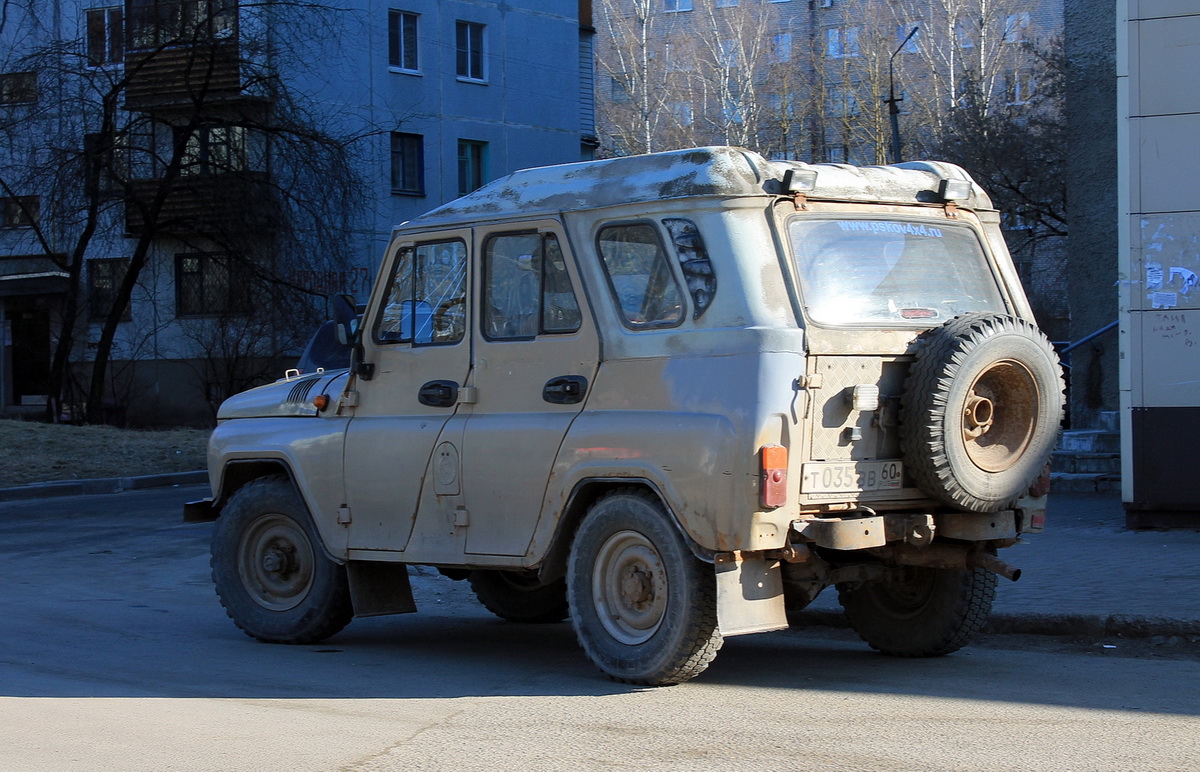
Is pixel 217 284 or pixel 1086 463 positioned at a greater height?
pixel 217 284

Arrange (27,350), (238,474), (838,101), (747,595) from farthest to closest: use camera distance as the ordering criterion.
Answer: (838,101) < (27,350) < (238,474) < (747,595)

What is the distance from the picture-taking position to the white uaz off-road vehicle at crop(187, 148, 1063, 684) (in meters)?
6.54

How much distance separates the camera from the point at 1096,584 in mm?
9266

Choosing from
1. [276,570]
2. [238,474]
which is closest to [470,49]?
[238,474]

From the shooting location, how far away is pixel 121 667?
7688 mm

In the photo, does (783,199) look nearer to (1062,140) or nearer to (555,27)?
(1062,140)

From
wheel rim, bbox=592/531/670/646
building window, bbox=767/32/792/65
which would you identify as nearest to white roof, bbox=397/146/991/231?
wheel rim, bbox=592/531/670/646

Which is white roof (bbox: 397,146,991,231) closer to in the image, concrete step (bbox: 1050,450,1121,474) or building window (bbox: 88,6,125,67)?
concrete step (bbox: 1050,450,1121,474)

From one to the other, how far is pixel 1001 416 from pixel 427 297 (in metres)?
3.01

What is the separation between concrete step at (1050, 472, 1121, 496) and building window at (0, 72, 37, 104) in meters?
19.3

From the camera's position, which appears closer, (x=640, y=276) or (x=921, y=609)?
(x=640, y=276)

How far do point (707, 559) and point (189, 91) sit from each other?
22.1m

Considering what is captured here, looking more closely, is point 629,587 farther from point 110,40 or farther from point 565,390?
point 110,40

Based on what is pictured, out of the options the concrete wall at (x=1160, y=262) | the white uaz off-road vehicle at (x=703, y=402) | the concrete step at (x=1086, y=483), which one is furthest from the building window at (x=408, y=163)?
the white uaz off-road vehicle at (x=703, y=402)
